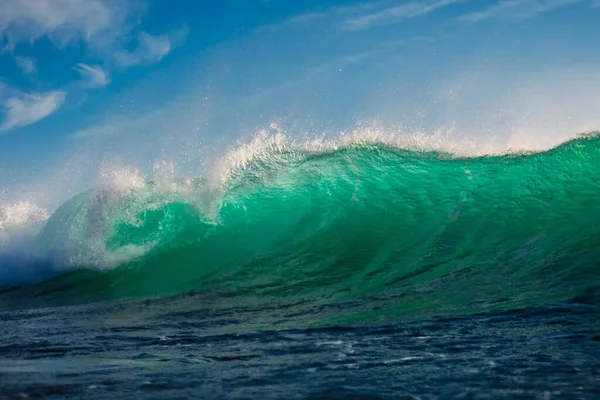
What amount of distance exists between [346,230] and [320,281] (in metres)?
2.18

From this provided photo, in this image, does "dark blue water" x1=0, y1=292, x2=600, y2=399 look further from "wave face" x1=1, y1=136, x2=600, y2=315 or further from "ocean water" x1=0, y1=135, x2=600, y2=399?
"wave face" x1=1, y1=136, x2=600, y2=315

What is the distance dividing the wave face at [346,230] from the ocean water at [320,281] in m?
0.04

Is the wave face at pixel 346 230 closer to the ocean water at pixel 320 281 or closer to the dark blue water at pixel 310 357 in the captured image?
the ocean water at pixel 320 281

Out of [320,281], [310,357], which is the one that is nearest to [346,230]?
[320,281]

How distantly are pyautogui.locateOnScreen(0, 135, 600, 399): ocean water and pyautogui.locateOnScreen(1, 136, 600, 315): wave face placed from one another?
44 millimetres

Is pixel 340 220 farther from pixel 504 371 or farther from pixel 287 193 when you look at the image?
pixel 504 371

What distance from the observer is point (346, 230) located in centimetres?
960

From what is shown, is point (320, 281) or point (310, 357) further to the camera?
point (320, 281)

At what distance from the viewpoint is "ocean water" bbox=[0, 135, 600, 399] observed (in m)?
3.00

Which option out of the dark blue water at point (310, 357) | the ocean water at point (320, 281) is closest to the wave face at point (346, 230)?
the ocean water at point (320, 281)

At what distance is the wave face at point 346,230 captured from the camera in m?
7.11

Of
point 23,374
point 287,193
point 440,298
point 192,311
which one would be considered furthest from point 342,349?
point 287,193

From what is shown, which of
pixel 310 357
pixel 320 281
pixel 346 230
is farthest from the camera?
pixel 346 230

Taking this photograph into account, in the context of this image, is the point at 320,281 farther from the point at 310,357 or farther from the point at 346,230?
the point at 310,357
